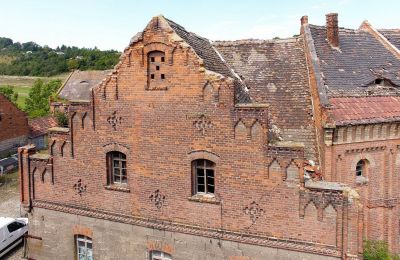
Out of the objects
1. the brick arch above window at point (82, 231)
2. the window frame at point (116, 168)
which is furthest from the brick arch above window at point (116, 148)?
the brick arch above window at point (82, 231)

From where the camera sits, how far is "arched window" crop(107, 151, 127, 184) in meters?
14.6

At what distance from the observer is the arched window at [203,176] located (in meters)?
13.3

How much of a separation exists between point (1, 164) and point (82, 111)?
85.6ft

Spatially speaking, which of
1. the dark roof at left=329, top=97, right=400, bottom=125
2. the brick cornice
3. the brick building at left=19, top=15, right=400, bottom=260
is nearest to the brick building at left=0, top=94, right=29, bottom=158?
the brick building at left=19, top=15, right=400, bottom=260

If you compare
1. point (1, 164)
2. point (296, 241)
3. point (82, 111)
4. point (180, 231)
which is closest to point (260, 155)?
point (296, 241)

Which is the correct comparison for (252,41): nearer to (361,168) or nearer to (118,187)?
(361,168)

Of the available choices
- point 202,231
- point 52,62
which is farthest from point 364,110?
point 52,62

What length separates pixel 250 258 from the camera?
12.8 metres

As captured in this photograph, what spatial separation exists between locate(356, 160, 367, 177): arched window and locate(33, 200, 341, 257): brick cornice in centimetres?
519

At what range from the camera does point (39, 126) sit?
155 ft

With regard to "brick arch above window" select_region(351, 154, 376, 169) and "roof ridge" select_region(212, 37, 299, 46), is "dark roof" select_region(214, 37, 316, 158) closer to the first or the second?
"roof ridge" select_region(212, 37, 299, 46)

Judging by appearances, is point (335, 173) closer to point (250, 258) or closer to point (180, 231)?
point (250, 258)

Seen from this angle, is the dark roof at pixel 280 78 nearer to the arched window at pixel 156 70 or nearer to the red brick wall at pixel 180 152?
the red brick wall at pixel 180 152

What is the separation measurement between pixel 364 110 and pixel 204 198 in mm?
7216
